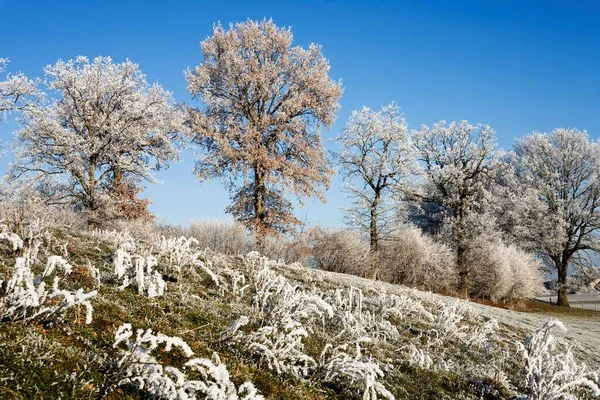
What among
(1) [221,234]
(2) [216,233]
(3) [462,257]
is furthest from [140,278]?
(3) [462,257]

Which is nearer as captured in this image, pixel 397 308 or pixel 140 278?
pixel 140 278

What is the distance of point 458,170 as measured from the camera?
32.9 m

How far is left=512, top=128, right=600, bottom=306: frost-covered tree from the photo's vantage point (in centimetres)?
3512

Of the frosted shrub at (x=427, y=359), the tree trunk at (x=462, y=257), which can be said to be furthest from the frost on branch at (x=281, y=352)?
the tree trunk at (x=462, y=257)

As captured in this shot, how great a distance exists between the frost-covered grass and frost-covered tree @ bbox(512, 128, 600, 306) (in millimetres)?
32111

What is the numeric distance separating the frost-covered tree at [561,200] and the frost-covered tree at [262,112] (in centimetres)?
2024

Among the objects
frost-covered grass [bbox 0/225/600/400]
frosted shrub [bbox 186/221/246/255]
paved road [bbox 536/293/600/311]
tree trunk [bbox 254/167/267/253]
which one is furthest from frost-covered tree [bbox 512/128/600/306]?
frost-covered grass [bbox 0/225/600/400]

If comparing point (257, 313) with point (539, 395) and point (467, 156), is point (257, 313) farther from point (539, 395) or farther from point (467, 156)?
point (467, 156)

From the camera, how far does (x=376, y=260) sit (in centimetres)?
2688

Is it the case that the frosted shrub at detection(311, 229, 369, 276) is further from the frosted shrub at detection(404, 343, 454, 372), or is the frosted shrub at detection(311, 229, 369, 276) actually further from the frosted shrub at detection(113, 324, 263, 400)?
the frosted shrub at detection(113, 324, 263, 400)

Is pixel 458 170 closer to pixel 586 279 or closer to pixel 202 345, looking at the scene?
pixel 586 279

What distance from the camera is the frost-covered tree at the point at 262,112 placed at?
25.2 metres

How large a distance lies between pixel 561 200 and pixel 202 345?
129 ft

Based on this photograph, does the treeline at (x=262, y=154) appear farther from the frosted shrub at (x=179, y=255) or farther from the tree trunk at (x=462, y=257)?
the frosted shrub at (x=179, y=255)
